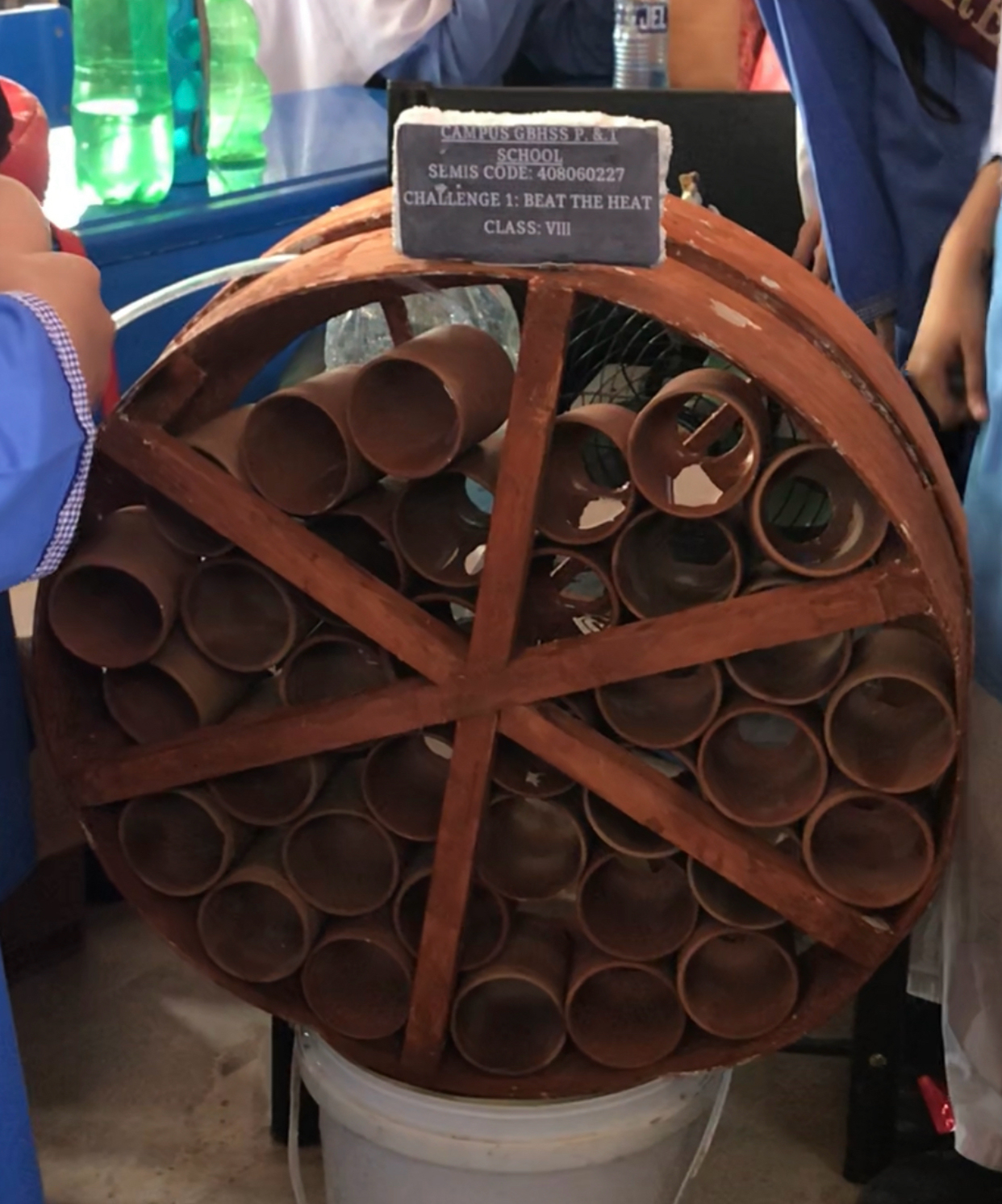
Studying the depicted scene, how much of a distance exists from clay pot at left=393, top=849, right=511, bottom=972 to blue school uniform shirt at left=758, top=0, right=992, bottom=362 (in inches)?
28.1

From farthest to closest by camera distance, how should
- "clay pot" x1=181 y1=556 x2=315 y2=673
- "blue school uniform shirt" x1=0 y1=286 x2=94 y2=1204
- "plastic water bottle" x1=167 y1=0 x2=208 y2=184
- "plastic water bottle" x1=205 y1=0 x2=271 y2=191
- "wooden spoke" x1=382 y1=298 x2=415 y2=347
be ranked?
"plastic water bottle" x1=205 y1=0 x2=271 y2=191 < "plastic water bottle" x1=167 y1=0 x2=208 y2=184 < "wooden spoke" x1=382 y1=298 x2=415 y2=347 < "clay pot" x1=181 y1=556 x2=315 y2=673 < "blue school uniform shirt" x1=0 y1=286 x2=94 y2=1204

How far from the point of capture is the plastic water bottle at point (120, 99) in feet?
6.49

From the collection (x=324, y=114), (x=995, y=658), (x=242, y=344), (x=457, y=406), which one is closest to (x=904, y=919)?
(x=995, y=658)

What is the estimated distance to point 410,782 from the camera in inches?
44.3

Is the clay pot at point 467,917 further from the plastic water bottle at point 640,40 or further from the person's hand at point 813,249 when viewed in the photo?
the plastic water bottle at point 640,40

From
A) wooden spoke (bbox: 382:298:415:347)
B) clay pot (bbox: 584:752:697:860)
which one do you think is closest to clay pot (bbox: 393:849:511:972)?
A: clay pot (bbox: 584:752:697:860)

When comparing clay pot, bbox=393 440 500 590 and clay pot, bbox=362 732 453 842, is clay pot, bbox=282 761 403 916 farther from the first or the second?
clay pot, bbox=393 440 500 590

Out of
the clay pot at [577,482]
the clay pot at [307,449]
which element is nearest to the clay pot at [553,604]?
the clay pot at [577,482]

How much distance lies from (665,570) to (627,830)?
0.20 m

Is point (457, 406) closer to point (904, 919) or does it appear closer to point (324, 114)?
point (904, 919)

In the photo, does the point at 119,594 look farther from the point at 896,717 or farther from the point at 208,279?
the point at 896,717

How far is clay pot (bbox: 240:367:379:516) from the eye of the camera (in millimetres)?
1024

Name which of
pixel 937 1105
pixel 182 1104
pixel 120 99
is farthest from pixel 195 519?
pixel 120 99

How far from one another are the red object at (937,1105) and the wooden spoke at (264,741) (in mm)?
678
